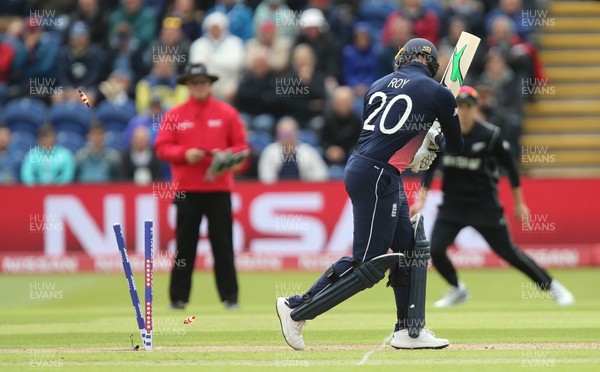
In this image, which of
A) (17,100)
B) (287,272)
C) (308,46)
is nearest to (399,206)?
(287,272)

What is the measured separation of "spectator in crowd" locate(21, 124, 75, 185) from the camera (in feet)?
69.4

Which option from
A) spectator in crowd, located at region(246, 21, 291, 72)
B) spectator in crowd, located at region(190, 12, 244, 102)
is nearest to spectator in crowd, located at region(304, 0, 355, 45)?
spectator in crowd, located at region(246, 21, 291, 72)

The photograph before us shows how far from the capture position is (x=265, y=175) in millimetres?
20812

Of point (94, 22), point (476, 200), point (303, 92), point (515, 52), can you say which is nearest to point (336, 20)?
point (303, 92)

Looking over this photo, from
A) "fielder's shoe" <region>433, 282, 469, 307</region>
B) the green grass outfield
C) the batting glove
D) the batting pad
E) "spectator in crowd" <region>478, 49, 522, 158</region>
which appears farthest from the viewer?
"spectator in crowd" <region>478, 49, 522, 158</region>

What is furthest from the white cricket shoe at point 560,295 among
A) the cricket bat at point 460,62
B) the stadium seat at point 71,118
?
the stadium seat at point 71,118

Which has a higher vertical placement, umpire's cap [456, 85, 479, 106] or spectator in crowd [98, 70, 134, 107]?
spectator in crowd [98, 70, 134, 107]

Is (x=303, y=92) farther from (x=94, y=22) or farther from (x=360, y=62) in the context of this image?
(x=94, y=22)

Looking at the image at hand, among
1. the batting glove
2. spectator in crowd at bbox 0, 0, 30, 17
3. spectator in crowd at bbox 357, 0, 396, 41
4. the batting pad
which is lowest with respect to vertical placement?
the batting pad

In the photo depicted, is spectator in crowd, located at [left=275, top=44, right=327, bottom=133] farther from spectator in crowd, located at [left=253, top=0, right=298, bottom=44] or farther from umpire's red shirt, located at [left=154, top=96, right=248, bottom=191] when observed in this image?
umpire's red shirt, located at [left=154, top=96, right=248, bottom=191]

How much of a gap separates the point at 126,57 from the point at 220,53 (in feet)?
6.68

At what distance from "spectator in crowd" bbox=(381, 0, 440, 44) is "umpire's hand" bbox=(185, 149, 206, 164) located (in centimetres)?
905

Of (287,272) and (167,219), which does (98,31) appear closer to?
(167,219)

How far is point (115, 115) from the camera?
22922 millimetres
